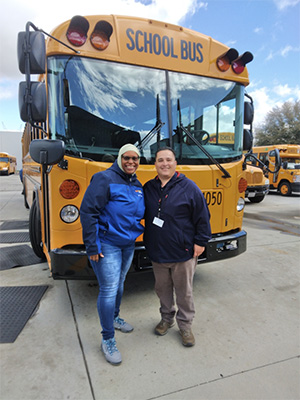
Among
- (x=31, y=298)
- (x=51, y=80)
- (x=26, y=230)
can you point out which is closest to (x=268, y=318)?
(x=31, y=298)

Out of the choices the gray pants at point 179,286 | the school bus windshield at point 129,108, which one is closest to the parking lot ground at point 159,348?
the gray pants at point 179,286

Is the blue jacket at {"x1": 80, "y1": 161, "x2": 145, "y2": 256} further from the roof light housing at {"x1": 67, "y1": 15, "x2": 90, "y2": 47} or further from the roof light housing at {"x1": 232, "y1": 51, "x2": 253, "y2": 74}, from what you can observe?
the roof light housing at {"x1": 232, "y1": 51, "x2": 253, "y2": 74}

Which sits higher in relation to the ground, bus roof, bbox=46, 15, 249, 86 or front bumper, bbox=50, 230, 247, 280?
bus roof, bbox=46, 15, 249, 86

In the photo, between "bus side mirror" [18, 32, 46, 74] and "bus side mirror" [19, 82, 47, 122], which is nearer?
"bus side mirror" [18, 32, 46, 74]

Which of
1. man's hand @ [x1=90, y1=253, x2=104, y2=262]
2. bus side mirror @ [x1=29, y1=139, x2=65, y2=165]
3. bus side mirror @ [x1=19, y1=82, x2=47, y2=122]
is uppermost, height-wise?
bus side mirror @ [x1=19, y1=82, x2=47, y2=122]

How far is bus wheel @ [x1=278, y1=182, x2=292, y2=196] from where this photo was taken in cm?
1515

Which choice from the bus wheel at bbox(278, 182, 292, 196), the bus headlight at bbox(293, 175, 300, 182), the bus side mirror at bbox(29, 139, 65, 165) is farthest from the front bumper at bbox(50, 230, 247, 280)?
the bus wheel at bbox(278, 182, 292, 196)

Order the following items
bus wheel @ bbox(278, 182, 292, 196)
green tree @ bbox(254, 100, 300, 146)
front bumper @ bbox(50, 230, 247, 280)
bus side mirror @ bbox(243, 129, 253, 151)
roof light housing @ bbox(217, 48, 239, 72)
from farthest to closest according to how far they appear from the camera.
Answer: green tree @ bbox(254, 100, 300, 146)
bus wheel @ bbox(278, 182, 292, 196)
bus side mirror @ bbox(243, 129, 253, 151)
roof light housing @ bbox(217, 48, 239, 72)
front bumper @ bbox(50, 230, 247, 280)

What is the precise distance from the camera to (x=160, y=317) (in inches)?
119

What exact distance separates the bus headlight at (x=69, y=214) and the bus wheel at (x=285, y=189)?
14817 mm

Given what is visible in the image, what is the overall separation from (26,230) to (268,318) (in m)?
5.67

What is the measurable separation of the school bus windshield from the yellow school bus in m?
0.01

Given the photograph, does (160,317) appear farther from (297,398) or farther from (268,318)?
(297,398)

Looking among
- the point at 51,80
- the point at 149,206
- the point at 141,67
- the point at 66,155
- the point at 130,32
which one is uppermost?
the point at 130,32
